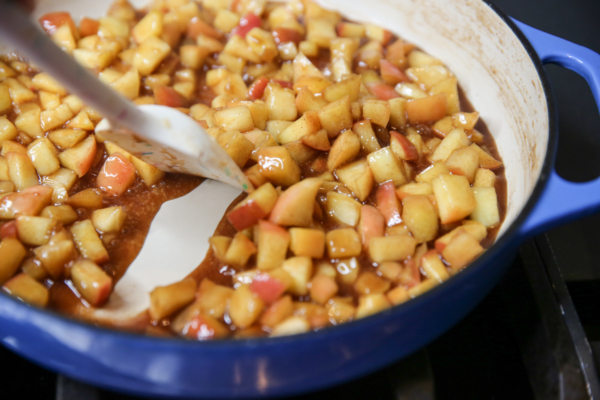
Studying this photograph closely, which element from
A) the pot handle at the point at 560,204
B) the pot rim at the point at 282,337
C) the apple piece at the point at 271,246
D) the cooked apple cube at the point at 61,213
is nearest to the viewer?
the pot rim at the point at 282,337

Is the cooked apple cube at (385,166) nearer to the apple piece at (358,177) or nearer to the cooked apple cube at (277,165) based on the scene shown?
the apple piece at (358,177)

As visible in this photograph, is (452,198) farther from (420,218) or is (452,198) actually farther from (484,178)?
(484,178)

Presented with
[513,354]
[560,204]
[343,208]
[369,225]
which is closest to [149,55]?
[343,208]

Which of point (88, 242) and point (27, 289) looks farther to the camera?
point (88, 242)

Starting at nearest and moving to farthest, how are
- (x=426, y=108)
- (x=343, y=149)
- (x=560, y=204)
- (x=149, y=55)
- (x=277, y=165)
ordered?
(x=560, y=204), (x=277, y=165), (x=343, y=149), (x=426, y=108), (x=149, y=55)

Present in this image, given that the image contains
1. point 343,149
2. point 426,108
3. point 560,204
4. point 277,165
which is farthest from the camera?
point 426,108

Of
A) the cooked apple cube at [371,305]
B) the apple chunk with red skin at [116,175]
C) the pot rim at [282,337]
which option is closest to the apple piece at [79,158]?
the apple chunk with red skin at [116,175]

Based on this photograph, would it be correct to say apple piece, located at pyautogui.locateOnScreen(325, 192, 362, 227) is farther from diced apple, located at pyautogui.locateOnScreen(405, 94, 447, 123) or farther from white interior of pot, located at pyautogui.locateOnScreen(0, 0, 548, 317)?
diced apple, located at pyautogui.locateOnScreen(405, 94, 447, 123)

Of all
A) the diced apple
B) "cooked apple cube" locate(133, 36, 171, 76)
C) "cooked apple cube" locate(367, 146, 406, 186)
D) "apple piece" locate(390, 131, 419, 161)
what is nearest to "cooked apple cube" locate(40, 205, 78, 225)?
"cooked apple cube" locate(133, 36, 171, 76)
